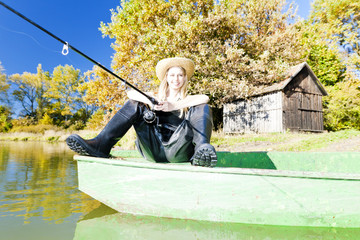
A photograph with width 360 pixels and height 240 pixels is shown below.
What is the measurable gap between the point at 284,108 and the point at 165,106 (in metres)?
12.6

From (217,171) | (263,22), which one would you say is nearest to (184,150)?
(217,171)

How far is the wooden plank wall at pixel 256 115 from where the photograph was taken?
13289 mm

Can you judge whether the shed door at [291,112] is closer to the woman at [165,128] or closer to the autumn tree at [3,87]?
the woman at [165,128]

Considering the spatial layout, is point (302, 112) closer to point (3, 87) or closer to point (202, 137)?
point (202, 137)

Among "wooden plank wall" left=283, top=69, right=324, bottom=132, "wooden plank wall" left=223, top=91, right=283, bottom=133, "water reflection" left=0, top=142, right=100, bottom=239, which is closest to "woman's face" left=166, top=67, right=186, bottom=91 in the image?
"water reflection" left=0, top=142, right=100, bottom=239

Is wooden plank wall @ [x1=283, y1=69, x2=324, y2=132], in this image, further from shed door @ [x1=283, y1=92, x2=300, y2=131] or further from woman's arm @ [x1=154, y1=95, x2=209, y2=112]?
woman's arm @ [x1=154, y1=95, x2=209, y2=112]

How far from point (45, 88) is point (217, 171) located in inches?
1334

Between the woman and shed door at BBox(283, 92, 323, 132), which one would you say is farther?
shed door at BBox(283, 92, 323, 132)

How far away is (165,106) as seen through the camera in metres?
2.41

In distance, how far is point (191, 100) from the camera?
2379 mm

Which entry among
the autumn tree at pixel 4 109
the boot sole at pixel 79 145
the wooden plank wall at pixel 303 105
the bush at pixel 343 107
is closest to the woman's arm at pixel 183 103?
the boot sole at pixel 79 145

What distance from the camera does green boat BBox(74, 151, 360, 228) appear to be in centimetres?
157

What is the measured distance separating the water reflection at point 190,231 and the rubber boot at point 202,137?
0.53 meters

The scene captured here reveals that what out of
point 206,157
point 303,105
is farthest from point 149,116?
point 303,105
